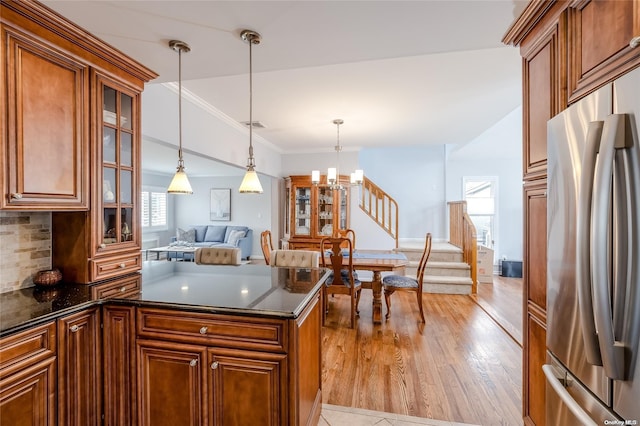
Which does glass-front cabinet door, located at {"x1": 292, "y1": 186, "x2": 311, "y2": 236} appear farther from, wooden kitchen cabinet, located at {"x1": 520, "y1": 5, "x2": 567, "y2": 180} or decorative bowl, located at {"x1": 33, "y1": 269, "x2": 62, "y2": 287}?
wooden kitchen cabinet, located at {"x1": 520, "y1": 5, "x2": 567, "y2": 180}

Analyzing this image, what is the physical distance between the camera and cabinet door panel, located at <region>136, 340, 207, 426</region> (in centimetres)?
152

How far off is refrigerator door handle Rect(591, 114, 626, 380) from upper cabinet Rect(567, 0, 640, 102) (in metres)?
0.26

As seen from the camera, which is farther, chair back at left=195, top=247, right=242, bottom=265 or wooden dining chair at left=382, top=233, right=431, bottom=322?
wooden dining chair at left=382, top=233, right=431, bottom=322

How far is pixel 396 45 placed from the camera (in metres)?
1.94

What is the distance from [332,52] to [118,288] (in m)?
2.06

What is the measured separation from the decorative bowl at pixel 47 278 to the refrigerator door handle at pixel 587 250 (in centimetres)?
266

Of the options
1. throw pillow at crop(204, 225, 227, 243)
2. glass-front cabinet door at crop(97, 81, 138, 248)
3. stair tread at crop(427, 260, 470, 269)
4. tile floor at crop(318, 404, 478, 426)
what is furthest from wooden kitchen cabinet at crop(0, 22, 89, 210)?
throw pillow at crop(204, 225, 227, 243)

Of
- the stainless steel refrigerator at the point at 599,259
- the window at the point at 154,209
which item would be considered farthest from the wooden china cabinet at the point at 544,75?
the window at the point at 154,209

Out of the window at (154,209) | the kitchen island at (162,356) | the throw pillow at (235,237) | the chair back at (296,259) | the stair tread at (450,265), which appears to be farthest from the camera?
the window at (154,209)

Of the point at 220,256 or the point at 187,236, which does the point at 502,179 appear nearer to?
the point at 220,256

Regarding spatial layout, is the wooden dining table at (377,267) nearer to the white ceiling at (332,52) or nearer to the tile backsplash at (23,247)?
the white ceiling at (332,52)

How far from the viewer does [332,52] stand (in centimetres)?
203

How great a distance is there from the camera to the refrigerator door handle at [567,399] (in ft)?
3.21

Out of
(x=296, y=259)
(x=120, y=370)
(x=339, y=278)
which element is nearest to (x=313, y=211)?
(x=339, y=278)
